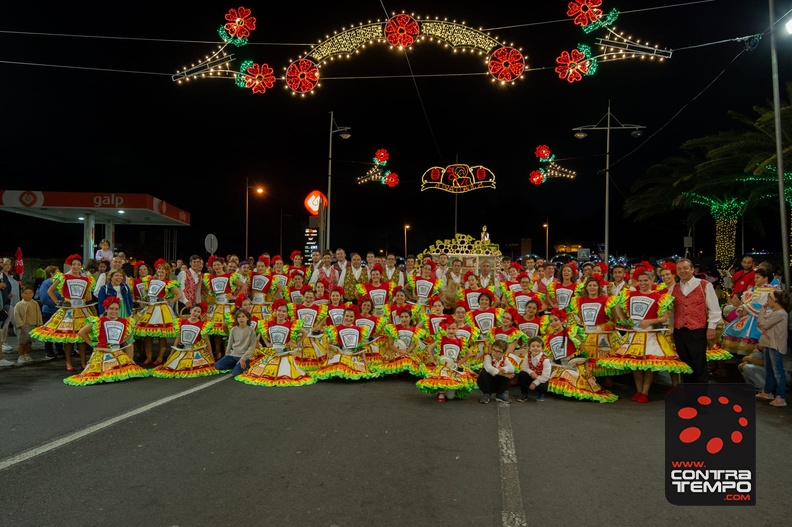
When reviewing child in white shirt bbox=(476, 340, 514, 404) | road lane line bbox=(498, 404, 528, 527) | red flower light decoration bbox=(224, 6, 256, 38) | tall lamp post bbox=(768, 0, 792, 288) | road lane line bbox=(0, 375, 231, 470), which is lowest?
road lane line bbox=(498, 404, 528, 527)

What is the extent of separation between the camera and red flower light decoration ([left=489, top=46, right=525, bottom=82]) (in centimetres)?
1092

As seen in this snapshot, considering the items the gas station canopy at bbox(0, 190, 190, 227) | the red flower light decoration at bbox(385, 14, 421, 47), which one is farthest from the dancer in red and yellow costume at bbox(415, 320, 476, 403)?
the gas station canopy at bbox(0, 190, 190, 227)

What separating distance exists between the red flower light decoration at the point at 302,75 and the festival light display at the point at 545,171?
1303 centimetres

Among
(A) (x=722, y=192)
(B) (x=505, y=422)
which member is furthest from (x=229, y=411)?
(A) (x=722, y=192)

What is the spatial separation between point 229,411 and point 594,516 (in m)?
4.40

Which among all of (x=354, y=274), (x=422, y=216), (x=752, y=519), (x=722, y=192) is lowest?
(x=752, y=519)

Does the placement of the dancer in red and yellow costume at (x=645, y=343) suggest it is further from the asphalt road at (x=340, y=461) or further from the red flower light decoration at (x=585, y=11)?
the red flower light decoration at (x=585, y=11)

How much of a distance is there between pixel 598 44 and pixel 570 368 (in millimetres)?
6535

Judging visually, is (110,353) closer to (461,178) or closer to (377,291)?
(377,291)

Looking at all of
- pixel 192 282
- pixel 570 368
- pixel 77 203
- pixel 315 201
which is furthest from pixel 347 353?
pixel 77 203

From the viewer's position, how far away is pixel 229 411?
656 centimetres

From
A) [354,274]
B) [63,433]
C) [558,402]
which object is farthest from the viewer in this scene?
[354,274]

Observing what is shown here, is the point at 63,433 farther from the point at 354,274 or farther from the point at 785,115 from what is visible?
the point at 785,115

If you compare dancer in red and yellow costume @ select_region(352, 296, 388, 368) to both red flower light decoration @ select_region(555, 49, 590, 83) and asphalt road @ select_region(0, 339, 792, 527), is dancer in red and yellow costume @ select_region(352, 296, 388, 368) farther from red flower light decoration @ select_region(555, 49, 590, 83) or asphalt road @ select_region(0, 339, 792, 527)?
red flower light decoration @ select_region(555, 49, 590, 83)
